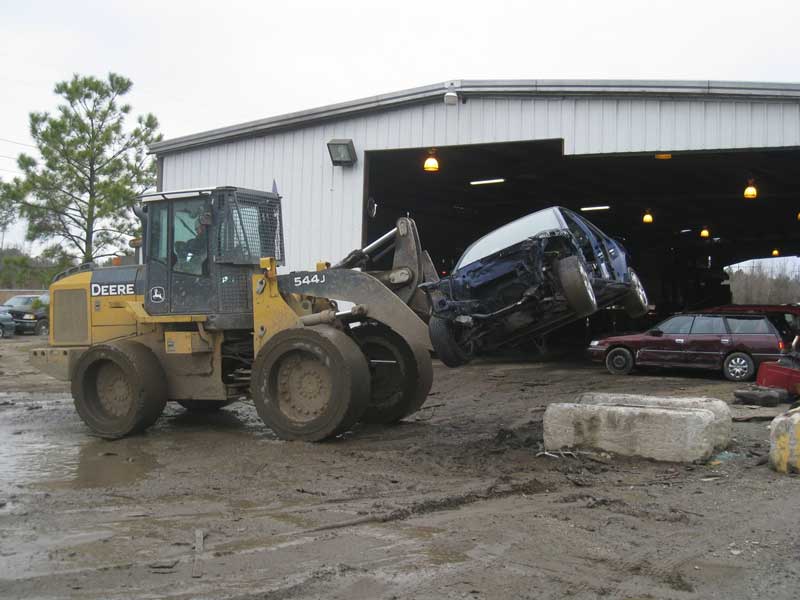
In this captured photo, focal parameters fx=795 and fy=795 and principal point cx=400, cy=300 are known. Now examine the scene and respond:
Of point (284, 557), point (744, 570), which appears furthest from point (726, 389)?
point (284, 557)

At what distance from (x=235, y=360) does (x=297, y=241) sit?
6596 millimetres

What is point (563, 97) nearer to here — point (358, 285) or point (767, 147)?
point (767, 147)

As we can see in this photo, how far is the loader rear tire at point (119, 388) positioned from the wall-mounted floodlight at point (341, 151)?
6894 millimetres

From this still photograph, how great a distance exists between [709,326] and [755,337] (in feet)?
3.05

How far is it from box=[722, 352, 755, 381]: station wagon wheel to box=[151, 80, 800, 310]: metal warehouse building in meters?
4.14

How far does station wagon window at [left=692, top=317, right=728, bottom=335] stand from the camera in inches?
659

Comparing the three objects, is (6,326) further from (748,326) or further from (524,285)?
(524,285)

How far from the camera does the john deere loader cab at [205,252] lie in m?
9.89

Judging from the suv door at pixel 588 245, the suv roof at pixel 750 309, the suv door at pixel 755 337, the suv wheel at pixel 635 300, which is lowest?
the suv door at pixel 755 337

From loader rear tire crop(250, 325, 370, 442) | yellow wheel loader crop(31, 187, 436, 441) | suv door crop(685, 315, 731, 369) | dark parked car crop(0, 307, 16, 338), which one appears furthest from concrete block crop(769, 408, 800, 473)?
dark parked car crop(0, 307, 16, 338)

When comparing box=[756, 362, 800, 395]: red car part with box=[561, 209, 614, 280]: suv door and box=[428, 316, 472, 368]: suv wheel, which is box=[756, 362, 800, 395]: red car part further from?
box=[428, 316, 472, 368]: suv wheel

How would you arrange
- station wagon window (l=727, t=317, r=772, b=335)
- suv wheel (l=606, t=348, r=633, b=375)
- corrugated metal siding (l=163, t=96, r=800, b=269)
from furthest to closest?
suv wheel (l=606, t=348, r=633, b=375) → station wagon window (l=727, t=317, r=772, b=335) → corrugated metal siding (l=163, t=96, r=800, b=269)

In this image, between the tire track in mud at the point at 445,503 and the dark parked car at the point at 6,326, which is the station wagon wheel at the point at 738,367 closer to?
the tire track in mud at the point at 445,503

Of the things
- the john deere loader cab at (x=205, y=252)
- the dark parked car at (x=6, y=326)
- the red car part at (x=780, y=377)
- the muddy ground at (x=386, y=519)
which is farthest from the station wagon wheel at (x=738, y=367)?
the dark parked car at (x=6, y=326)
